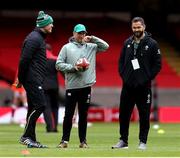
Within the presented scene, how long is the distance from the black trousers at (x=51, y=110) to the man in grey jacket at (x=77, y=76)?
581cm

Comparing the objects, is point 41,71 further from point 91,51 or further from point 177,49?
point 177,49

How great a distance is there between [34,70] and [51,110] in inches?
263

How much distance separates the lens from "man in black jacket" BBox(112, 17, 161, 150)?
49.4ft

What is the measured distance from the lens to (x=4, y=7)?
42812 millimetres

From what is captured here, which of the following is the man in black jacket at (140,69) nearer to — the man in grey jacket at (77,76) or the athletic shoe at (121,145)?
the athletic shoe at (121,145)

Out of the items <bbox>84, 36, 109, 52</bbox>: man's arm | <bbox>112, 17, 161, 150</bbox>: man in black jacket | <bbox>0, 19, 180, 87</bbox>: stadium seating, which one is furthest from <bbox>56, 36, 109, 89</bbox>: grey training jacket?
<bbox>0, 19, 180, 87</bbox>: stadium seating

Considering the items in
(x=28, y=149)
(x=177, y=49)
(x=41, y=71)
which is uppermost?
(x=177, y=49)

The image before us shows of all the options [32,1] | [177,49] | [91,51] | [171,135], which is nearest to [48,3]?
[32,1]

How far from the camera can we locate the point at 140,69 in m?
15.1

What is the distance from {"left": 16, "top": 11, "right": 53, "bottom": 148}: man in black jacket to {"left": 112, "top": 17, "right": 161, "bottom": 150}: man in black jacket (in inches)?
58.1

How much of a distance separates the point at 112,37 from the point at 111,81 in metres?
5.11

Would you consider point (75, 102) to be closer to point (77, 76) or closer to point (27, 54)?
point (77, 76)

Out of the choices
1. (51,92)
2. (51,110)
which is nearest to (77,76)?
(51,92)

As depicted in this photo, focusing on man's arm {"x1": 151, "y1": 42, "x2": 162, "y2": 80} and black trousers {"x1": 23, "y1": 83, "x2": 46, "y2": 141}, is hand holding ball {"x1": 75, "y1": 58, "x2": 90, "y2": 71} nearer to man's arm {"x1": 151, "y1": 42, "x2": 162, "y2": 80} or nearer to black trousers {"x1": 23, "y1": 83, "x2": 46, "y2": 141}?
black trousers {"x1": 23, "y1": 83, "x2": 46, "y2": 141}
